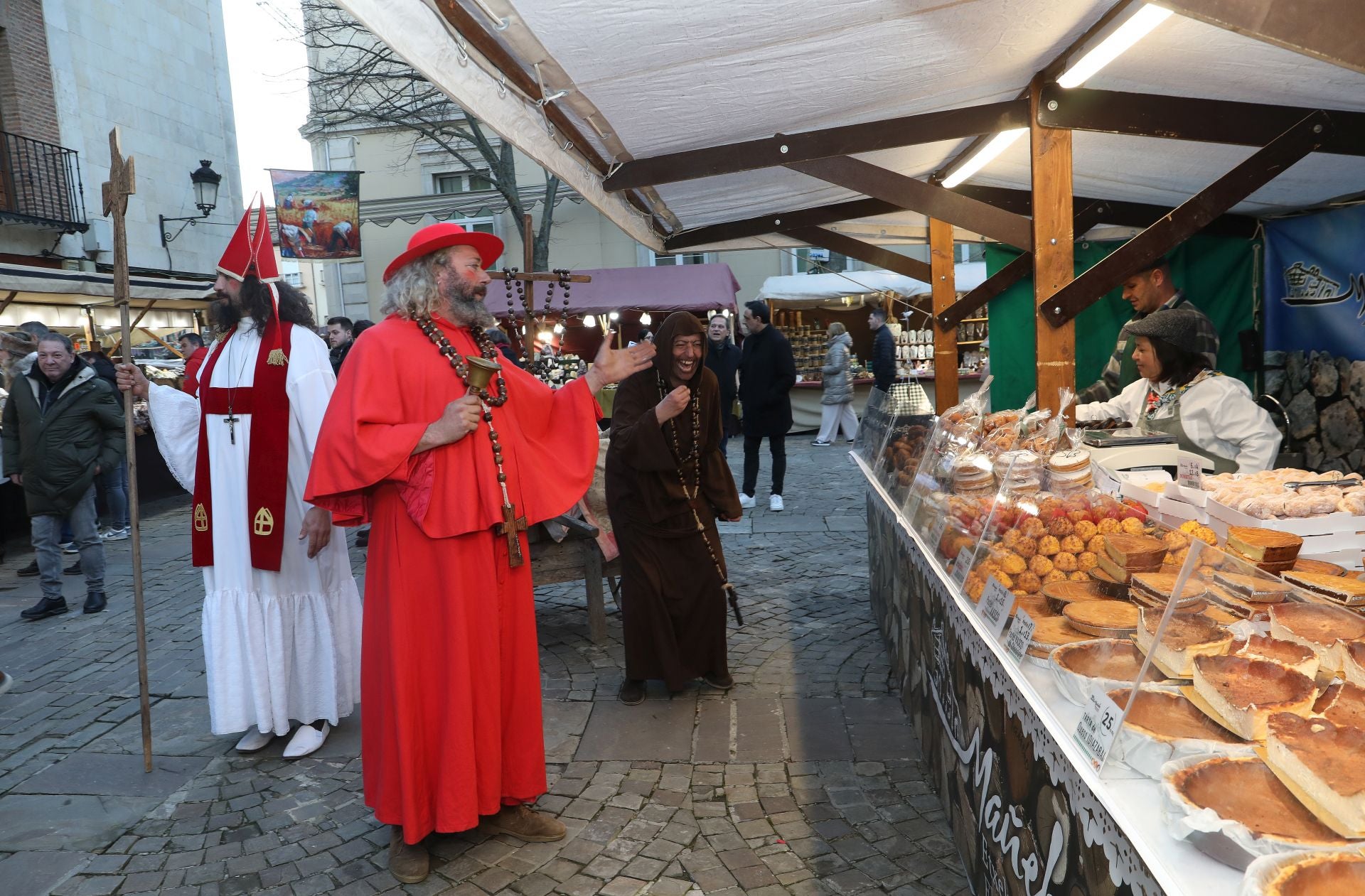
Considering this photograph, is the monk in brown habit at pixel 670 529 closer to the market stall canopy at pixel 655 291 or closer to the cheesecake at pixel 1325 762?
the cheesecake at pixel 1325 762

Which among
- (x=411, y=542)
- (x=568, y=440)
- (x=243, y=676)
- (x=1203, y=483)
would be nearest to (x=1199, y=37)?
(x=1203, y=483)

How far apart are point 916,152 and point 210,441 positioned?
4.65 meters

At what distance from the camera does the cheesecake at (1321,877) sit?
121 centimetres

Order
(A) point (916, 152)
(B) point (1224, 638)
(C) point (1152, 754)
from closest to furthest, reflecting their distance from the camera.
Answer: (C) point (1152, 754) < (B) point (1224, 638) < (A) point (916, 152)

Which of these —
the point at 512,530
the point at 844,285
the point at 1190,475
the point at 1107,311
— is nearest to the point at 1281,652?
the point at 1190,475

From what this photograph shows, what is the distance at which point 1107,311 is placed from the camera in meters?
8.74

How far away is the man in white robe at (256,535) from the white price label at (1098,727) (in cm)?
318

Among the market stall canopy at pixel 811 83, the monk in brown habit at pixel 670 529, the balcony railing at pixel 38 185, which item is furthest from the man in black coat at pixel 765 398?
the balcony railing at pixel 38 185

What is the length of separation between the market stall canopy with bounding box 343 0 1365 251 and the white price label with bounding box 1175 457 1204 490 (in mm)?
1523

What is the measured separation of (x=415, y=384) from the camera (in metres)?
3.10

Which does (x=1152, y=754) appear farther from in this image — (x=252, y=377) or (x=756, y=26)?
(x=252, y=377)

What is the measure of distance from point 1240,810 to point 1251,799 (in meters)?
0.04

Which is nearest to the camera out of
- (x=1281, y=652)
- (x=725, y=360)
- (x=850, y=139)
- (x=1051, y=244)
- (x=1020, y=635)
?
(x=1281, y=652)

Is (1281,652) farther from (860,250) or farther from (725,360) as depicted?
(725,360)
